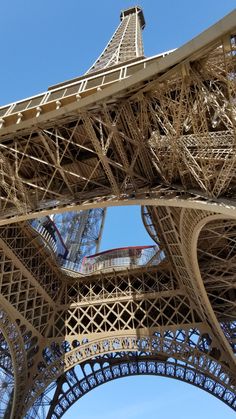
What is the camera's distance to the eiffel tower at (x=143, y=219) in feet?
37.1

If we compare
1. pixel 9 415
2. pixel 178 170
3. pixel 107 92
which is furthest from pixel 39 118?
pixel 9 415

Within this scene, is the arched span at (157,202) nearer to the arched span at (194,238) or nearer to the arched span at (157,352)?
the arched span at (194,238)

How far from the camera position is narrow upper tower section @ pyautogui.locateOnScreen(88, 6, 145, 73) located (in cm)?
3717

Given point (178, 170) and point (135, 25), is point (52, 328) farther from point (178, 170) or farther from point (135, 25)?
point (135, 25)

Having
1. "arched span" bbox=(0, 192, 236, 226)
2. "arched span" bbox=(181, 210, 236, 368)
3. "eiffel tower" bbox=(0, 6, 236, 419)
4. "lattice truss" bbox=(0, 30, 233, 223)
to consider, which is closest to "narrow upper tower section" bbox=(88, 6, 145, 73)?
"eiffel tower" bbox=(0, 6, 236, 419)

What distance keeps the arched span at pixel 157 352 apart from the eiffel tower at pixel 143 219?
0.07 m

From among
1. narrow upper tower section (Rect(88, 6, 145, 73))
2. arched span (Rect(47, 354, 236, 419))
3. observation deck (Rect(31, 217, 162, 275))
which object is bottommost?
arched span (Rect(47, 354, 236, 419))

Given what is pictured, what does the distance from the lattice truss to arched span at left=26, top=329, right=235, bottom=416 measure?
34.7 feet

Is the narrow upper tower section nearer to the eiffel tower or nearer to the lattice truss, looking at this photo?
the eiffel tower

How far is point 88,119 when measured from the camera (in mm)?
12812

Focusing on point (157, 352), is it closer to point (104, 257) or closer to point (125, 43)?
point (104, 257)

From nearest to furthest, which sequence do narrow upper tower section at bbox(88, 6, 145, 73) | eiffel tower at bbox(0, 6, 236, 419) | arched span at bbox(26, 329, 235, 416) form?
eiffel tower at bbox(0, 6, 236, 419) < arched span at bbox(26, 329, 235, 416) < narrow upper tower section at bbox(88, 6, 145, 73)

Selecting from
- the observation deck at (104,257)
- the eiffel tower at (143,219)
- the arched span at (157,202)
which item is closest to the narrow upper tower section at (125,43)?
the observation deck at (104,257)

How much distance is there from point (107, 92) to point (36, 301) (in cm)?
1508
